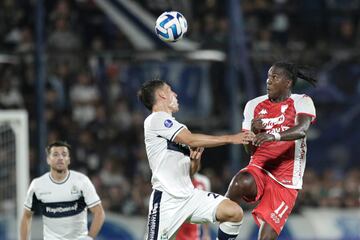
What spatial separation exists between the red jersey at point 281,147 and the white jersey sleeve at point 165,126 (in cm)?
68

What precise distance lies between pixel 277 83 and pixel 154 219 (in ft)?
5.16

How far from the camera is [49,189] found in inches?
368

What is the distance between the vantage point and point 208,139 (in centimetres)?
790

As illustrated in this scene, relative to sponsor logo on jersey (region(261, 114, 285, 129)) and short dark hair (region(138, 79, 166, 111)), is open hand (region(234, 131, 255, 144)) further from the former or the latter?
short dark hair (region(138, 79, 166, 111))

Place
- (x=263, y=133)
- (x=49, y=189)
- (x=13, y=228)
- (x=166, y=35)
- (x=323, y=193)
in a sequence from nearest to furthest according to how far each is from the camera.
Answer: (x=263, y=133) → (x=166, y=35) → (x=49, y=189) → (x=13, y=228) → (x=323, y=193)

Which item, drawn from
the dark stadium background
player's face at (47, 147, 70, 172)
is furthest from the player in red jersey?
the dark stadium background

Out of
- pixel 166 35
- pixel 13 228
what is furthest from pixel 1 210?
pixel 166 35

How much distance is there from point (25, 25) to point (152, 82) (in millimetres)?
8352

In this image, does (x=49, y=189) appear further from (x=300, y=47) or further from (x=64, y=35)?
(x=300, y=47)

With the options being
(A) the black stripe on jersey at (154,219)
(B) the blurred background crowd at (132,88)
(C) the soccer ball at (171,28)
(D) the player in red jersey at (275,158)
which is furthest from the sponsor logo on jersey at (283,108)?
(B) the blurred background crowd at (132,88)

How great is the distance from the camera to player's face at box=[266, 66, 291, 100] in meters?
8.31

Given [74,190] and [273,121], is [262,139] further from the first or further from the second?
[74,190]

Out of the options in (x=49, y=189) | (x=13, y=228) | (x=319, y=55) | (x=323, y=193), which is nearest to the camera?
(x=49, y=189)

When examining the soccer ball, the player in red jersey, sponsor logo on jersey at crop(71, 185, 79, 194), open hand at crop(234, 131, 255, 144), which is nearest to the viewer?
open hand at crop(234, 131, 255, 144)
